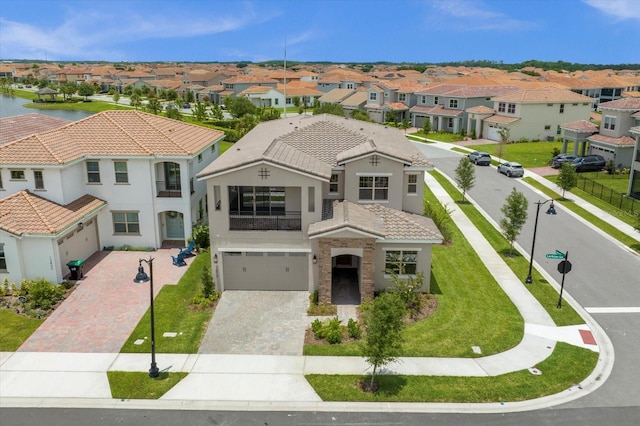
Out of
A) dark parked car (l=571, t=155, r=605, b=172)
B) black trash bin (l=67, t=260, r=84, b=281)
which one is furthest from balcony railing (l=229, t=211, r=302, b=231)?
dark parked car (l=571, t=155, r=605, b=172)

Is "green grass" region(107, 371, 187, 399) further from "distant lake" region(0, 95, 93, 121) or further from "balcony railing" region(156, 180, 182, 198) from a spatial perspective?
"distant lake" region(0, 95, 93, 121)

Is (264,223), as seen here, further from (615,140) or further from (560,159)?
(615,140)

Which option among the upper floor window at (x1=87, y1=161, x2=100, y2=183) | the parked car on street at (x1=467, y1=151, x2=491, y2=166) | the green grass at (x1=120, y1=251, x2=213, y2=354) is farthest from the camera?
the parked car on street at (x1=467, y1=151, x2=491, y2=166)

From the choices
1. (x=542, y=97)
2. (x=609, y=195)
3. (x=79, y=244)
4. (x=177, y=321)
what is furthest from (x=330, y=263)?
(x=542, y=97)

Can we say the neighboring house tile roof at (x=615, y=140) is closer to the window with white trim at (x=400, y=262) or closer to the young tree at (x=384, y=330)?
the window with white trim at (x=400, y=262)

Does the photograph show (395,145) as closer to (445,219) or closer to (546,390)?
(445,219)

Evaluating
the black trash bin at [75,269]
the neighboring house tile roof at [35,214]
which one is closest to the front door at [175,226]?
the neighboring house tile roof at [35,214]
